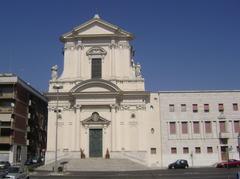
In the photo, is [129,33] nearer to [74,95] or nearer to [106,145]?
[74,95]

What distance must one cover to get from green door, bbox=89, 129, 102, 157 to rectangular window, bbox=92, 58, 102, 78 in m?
8.62

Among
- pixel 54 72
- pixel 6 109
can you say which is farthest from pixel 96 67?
pixel 6 109

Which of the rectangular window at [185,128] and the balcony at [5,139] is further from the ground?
the rectangular window at [185,128]

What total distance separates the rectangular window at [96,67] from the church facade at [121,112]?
0.50 ft

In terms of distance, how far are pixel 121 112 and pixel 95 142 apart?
19.0 ft

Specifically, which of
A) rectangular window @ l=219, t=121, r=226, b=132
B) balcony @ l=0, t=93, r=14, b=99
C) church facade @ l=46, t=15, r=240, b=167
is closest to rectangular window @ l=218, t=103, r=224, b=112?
church facade @ l=46, t=15, r=240, b=167

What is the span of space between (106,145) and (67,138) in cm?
580

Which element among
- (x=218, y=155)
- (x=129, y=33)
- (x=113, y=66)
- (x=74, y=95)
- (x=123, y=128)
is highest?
(x=129, y=33)

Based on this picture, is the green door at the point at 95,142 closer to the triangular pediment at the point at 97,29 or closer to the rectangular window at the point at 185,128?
the rectangular window at the point at 185,128

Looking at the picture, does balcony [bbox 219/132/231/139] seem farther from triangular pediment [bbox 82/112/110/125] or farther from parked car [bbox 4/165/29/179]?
parked car [bbox 4/165/29/179]

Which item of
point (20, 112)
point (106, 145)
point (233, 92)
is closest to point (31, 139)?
point (20, 112)

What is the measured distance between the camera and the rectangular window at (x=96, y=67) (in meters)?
58.1

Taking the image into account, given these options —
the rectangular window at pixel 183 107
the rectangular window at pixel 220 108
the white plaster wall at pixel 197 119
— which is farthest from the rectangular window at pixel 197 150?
the rectangular window at pixel 220 108

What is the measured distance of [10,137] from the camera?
57.0m
